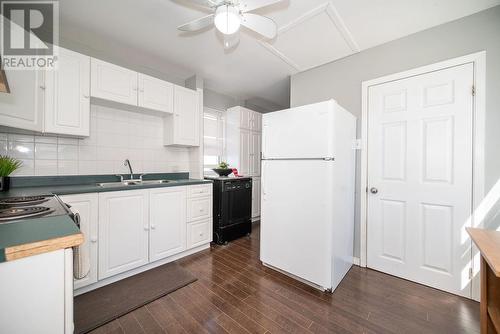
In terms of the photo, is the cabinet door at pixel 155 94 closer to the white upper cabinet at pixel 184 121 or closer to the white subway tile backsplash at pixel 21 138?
the white upper cabinet at pixel 184 121

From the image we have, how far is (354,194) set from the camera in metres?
2.38

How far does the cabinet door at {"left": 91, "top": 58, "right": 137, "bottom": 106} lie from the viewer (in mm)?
2076

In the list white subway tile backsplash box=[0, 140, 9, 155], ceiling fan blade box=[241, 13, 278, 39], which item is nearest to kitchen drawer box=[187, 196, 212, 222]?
white subway tile backsplash box=[0, 140, 9, 155]

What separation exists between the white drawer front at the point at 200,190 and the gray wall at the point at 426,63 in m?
1.86

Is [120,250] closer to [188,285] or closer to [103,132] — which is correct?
[188,285]

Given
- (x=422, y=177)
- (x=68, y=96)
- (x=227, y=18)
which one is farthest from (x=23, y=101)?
(x=422, y=177)

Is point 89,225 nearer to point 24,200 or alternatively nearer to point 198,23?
point 24,200

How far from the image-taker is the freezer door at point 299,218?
1.77m

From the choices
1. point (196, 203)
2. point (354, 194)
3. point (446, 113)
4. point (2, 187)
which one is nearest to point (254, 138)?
point (196, 203)

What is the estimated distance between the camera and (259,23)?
1597mm

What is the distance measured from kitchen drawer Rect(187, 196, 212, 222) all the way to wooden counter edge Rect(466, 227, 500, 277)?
2.49 m

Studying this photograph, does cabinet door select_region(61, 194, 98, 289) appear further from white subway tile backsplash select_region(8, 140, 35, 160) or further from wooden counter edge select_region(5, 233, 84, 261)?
wooden counter edge select_region(5, 233, 84, 261)

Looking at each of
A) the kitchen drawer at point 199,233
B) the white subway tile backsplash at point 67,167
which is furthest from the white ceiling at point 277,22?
the kitchen drawer at point 199,233

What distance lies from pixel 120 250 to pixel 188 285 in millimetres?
763
